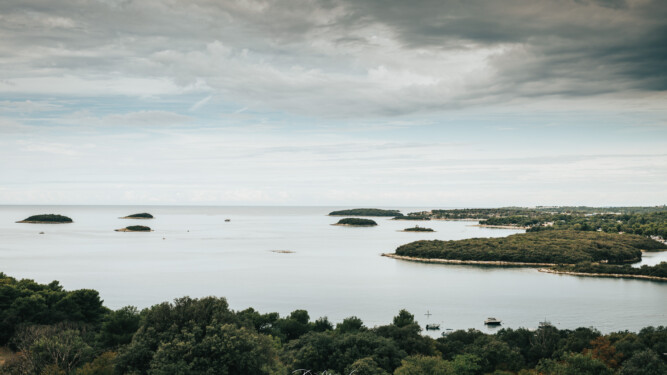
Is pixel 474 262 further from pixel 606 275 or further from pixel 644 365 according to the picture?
pixel 644 365

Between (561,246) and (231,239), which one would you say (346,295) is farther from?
(231,239)

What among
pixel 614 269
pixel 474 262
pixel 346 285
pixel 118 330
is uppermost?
pixel 118 330

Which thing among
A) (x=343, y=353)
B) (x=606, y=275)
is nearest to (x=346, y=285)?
(x=343, y=353)

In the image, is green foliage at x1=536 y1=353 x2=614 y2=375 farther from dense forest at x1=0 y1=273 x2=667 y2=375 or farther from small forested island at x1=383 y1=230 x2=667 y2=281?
small forested island at x1=383 y1=230 x2=667 y2=281

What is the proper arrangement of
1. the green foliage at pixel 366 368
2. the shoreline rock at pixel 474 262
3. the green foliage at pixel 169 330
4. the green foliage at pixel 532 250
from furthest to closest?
1. the green foliage at pixel 532 250
2. the shoreline rock at pixel 474 262
3. the green foliage at pixel 366 368
4. the green foliage at pixel 169 330

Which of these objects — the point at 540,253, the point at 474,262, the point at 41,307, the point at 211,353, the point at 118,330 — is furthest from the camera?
the point at 474,262

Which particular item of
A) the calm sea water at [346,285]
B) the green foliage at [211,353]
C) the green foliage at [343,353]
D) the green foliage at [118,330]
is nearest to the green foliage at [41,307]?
the green foliage at [118,330]

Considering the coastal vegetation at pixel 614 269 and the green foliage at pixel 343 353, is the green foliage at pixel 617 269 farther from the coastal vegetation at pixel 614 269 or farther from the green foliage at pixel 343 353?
the green foliage at pixel 343 353
